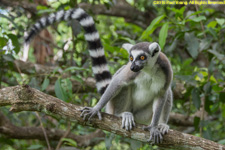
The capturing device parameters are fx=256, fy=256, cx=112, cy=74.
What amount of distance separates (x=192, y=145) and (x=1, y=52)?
322 centimetres

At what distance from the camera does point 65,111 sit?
124 inches

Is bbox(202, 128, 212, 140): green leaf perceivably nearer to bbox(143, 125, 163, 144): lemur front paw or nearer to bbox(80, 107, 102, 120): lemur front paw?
bbox(143, 125, 163, 144): lemur front paw

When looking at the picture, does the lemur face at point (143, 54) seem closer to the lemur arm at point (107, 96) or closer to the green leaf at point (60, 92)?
the lemur arm at point (107, 96)

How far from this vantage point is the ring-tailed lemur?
3.70 m

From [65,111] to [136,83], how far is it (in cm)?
136

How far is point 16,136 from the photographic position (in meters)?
5.71

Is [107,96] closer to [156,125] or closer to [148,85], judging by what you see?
[148,85]

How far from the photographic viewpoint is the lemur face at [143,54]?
12.4 feet

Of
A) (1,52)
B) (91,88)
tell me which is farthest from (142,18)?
(1,52)

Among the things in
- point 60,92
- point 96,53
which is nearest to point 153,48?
point 96,53

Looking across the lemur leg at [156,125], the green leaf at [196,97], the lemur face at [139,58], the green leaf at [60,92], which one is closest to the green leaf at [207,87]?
the green leaf at [196,97]

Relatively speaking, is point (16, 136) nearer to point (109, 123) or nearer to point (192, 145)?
point (109, 123)

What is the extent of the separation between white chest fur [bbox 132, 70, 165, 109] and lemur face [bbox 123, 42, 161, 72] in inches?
8.6

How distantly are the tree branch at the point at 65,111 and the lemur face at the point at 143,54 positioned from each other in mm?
904
